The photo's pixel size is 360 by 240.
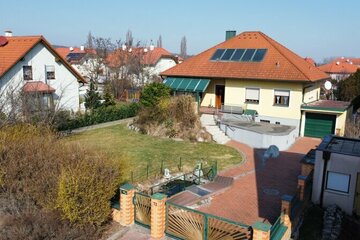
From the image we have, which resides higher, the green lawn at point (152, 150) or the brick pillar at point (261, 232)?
the brick pillar at point (261, 232)

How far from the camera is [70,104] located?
34344mm

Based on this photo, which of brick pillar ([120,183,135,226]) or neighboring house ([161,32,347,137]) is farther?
neighboring house ([161,32,347,137])

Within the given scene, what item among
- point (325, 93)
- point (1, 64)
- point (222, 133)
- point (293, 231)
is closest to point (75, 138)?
point (1, 64)

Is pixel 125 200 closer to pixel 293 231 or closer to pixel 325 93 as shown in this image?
pixel 293 231

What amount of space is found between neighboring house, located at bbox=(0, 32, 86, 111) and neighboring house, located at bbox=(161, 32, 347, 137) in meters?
10.1

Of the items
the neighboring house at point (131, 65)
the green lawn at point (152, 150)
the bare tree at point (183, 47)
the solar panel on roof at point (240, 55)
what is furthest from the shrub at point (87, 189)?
the bare tree at point (183, 47)

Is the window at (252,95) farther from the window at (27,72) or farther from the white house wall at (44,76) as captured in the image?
the window at (27,72)

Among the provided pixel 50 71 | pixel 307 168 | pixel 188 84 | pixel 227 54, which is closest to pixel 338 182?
pixel 307 168

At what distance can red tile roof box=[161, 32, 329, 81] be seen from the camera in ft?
94.9

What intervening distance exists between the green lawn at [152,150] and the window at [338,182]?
272 inches

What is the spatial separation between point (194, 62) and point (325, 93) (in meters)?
20.4

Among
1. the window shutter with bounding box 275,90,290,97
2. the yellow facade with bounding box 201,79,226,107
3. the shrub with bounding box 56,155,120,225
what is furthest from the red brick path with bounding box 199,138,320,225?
the yellow facade with bounding box 201,79,226,107

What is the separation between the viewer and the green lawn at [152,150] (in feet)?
65.5

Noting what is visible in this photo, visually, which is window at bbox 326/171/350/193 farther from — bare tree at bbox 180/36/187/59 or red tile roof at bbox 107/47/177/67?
bare tree at bbox 180/36/187/59
